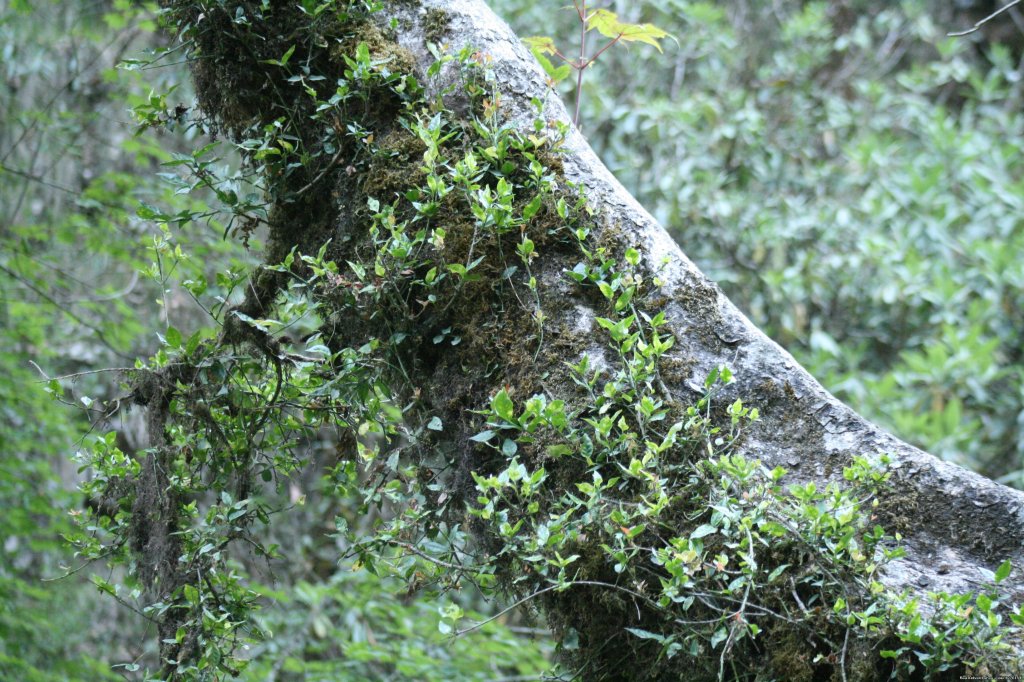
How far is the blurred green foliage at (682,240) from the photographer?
3834 mm

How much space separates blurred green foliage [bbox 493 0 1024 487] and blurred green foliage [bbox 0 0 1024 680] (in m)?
0.02

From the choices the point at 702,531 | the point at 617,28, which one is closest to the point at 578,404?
the point at 702,531

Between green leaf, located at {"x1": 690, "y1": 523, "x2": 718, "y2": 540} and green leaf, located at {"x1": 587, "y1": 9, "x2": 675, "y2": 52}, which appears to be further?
green leaf, located at {"x1": 587, "y1": 9, "x2": 675, "y2": 52}

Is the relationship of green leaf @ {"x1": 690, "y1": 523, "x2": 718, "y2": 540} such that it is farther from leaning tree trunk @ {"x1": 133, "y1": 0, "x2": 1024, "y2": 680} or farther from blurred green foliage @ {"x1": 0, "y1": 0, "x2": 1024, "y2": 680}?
blurred green foliage @ {"x1": 0, "y1": 0, "x2": 1024, "y2": 680}

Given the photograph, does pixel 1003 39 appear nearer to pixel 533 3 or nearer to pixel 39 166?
pixel 533 3

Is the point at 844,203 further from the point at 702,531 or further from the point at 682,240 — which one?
the point at 702,531

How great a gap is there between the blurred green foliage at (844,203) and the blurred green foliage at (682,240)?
2 centimetres

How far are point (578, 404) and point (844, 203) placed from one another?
4226 millimetres

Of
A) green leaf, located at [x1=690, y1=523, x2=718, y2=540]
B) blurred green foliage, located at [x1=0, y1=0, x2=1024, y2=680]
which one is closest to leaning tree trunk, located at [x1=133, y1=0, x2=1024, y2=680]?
green leaf, located at [x1=690, y1=523, x2=718, y2=540]

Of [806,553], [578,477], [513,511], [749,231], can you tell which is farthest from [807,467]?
[749,231]

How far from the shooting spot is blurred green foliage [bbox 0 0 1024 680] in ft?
12.6

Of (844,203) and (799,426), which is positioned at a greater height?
(799,426)

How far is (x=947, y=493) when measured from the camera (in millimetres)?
1410

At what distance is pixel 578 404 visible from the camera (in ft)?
4.90
